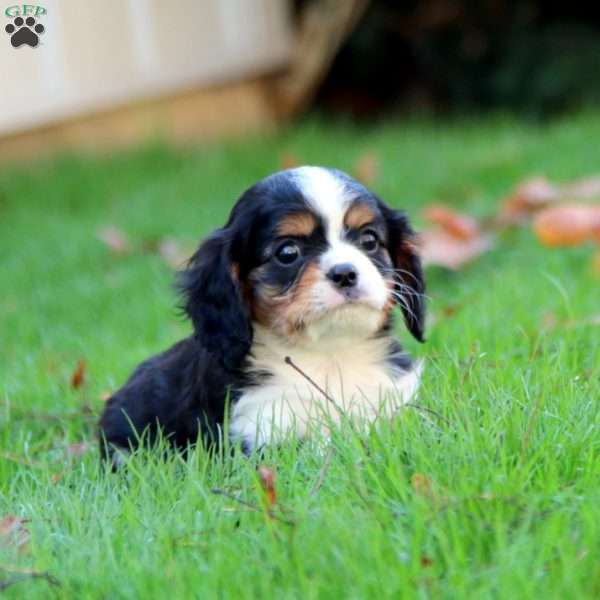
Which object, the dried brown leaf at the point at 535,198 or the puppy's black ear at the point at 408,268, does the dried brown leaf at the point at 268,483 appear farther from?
the dried brown leaf at the point at 535,198

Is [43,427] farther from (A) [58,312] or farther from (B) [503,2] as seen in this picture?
(B) [503,2]

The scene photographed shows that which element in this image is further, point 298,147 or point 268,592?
point 298,147

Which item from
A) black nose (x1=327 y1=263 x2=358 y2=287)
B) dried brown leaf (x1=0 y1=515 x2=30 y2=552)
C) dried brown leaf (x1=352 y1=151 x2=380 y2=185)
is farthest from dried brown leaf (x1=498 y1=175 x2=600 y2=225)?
dried brown leaf (x1=0 y1=515 x2=30 y2=552)

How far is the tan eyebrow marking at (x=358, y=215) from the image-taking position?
365 centimetres

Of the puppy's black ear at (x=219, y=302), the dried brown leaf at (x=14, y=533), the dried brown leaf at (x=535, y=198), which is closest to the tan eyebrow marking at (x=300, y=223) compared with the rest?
the puppy's black ear at (x=219, y=302)

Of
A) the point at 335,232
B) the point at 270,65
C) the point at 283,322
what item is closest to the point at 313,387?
the point at 283,322

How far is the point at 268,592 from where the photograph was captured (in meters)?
2.40

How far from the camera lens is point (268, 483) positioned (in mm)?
2883

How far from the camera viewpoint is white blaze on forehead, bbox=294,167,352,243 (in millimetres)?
3602

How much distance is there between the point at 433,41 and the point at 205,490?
9573 millimetres

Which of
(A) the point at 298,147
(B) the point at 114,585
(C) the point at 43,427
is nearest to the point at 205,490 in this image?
(B) the point at 114,585

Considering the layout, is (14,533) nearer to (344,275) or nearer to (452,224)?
(344,275)

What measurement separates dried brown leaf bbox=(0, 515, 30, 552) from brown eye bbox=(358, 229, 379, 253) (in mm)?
1355

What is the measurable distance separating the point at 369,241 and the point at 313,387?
501mm
